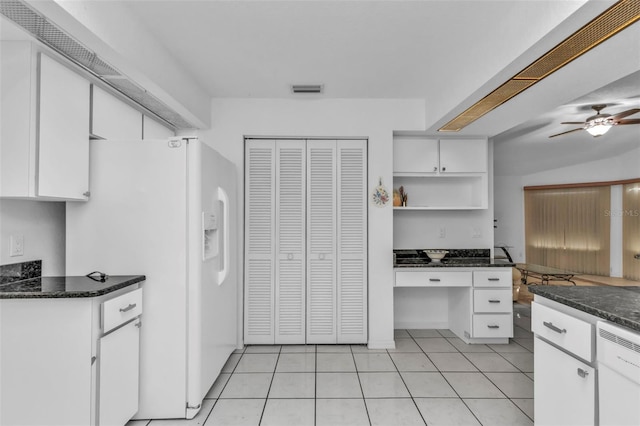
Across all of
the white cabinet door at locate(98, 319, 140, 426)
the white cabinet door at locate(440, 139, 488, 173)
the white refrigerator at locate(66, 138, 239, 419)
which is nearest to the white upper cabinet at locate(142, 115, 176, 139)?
the white refrigerator at locate(66, 138, 239, 419)

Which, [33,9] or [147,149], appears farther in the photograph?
[147,149]

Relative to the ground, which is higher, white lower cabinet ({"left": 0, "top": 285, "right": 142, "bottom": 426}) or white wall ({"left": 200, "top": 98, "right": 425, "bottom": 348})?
white wall ({"left": 200, "top": 98, "right": 425, "bottom": 348})

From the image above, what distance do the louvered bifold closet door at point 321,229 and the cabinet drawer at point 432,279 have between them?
0.74 meters

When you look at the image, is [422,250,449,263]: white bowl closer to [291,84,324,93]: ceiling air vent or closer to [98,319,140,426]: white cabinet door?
[291,84,324,93]: ceiling air vent

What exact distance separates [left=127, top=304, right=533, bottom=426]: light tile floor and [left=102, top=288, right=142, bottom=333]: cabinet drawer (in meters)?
0.77

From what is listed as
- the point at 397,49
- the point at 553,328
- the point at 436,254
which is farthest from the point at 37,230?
the point at 436,254

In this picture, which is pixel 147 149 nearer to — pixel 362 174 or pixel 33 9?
pixel 33 9

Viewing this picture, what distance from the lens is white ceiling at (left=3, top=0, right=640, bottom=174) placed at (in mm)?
1916

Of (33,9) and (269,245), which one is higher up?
(33,9)

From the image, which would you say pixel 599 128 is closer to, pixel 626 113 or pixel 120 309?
pixel 626 113

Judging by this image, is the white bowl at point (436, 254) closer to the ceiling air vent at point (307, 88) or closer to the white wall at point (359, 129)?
the white wall at point (359, 129)

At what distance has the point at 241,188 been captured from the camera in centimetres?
356

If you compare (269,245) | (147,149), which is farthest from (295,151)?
(147,149)

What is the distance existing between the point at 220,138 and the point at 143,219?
5.00ft
